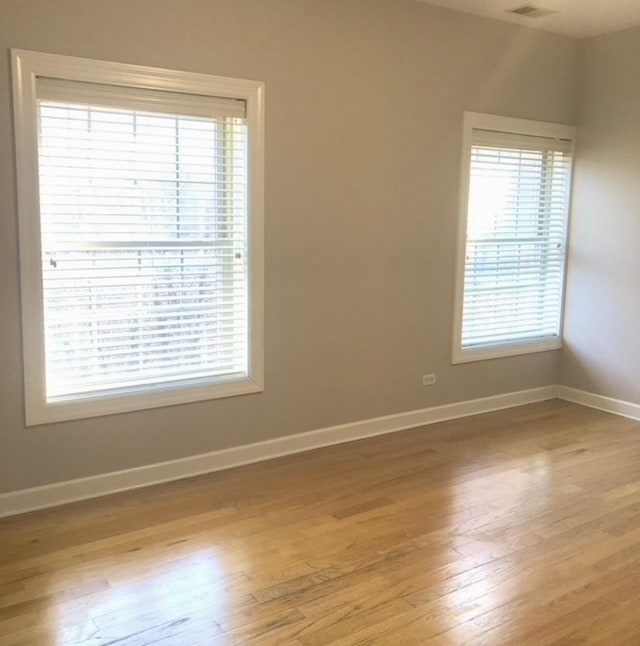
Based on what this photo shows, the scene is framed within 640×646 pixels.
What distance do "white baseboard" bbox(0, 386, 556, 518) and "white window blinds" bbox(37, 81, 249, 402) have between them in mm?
453

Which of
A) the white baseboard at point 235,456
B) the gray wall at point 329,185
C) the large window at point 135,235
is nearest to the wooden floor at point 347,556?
the white baseboard at point 235,456

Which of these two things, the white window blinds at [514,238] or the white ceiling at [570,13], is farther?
the white window blinds at [514,238]

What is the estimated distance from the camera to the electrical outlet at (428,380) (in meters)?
4.68

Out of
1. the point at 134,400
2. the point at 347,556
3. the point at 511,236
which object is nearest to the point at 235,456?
the point at 134,400

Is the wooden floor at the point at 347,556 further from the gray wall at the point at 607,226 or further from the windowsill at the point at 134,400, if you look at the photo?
the gray wall at the point at 607,226

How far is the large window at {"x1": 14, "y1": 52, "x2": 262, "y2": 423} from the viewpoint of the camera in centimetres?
320

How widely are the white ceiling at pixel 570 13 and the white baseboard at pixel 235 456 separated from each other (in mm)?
2650

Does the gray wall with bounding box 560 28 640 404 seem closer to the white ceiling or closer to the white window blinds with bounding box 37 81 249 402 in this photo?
the white ceiling

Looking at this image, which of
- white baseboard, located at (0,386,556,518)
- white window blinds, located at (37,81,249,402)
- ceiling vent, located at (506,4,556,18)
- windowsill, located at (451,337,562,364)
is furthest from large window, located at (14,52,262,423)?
ceiling vent, located at (506,4,556,18)

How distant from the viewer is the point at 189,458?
12.3 ft

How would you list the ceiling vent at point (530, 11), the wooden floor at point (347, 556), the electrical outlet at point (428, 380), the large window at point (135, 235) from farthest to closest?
the electrical outlet at point (428, 380), the ceiling vent at point (530, 11), the large window at point (135, 235), the wooden floor at point (347, 556)

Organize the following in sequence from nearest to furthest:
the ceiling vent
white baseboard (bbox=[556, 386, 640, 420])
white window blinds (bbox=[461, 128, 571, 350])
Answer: the ceiling vent
white window blinds (bbox=[461, 128, 571, 350])
white baseboard (bbox=[556, 386, 640, 420])

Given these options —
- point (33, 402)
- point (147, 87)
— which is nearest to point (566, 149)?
point (147, 87)

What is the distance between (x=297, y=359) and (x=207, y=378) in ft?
1.90
